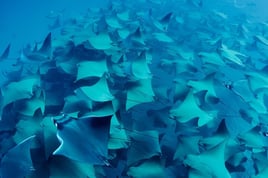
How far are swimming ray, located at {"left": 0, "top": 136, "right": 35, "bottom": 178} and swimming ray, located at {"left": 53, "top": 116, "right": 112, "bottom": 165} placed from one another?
1.10 ft

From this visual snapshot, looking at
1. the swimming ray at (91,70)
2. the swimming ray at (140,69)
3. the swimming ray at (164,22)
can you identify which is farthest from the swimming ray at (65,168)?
the swimming ray at (164,22)

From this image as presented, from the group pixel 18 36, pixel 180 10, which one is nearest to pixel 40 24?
pixel 18 36

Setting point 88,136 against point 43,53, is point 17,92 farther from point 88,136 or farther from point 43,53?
point 88,136

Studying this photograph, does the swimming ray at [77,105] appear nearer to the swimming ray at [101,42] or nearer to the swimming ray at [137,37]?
the swimming ray at [101,42]

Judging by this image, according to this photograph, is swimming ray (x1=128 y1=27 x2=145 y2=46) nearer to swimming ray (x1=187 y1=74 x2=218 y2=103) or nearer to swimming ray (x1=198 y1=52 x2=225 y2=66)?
swimming ray (x1=198 y1=52 x2=225 y2=66)

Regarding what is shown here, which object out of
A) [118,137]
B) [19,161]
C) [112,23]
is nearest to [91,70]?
[118,137]

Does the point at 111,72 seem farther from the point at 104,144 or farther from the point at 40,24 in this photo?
the point at 40,24

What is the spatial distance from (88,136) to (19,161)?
0.60 m

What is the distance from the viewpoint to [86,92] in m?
2.96

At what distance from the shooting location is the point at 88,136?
6.59 feet

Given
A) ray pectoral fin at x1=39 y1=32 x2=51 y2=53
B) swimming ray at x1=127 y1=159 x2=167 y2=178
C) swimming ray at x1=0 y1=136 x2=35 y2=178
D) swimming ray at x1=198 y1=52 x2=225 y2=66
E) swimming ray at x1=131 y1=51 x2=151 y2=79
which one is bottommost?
swimming ray at x1=198 y1=52 x2=225 y2=66

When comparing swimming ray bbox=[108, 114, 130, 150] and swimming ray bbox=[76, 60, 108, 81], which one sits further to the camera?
swimming ray bbox=[76, 60, 108, 81]

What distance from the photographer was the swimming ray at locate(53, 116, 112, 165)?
1.90 meters

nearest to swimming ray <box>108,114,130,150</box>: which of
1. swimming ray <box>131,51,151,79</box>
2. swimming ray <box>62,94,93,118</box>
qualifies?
swimming ray <box>62,94,93,118</box>
